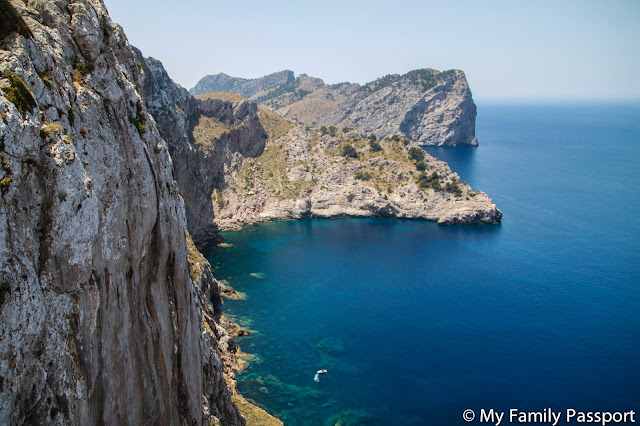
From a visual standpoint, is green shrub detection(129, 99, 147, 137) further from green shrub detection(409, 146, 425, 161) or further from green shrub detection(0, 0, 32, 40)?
green shrub detection(409, 146, 425, 161)

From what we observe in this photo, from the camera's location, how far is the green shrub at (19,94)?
55.4 ft

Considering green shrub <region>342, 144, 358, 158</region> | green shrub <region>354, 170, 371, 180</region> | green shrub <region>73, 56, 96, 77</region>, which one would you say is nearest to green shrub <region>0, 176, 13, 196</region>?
green shrub <region>73, 56, 96, 77</region>

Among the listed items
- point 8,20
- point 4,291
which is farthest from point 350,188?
point 4,291

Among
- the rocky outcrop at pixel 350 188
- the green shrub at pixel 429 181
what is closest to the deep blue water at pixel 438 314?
the rocky outcrop at pixel 350 188

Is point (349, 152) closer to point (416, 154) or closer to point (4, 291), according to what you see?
point (416, 154)

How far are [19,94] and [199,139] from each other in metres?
130

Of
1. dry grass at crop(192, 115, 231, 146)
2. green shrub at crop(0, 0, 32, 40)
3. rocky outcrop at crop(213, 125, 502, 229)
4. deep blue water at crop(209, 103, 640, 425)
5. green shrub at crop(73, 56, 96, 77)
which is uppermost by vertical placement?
dry grass at crop(192, 115, 231, 146)

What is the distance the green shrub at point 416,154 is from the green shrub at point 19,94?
15625cm

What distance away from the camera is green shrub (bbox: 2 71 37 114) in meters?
16.9

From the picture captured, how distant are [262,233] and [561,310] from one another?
3204 inches

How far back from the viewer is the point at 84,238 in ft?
64.8

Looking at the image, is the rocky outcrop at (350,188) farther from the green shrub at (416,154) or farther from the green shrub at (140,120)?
the green shrub at (140,120)

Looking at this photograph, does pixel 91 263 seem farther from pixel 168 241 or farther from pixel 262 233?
pixel 262 233

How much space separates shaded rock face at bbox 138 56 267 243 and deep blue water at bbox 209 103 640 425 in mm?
14507
